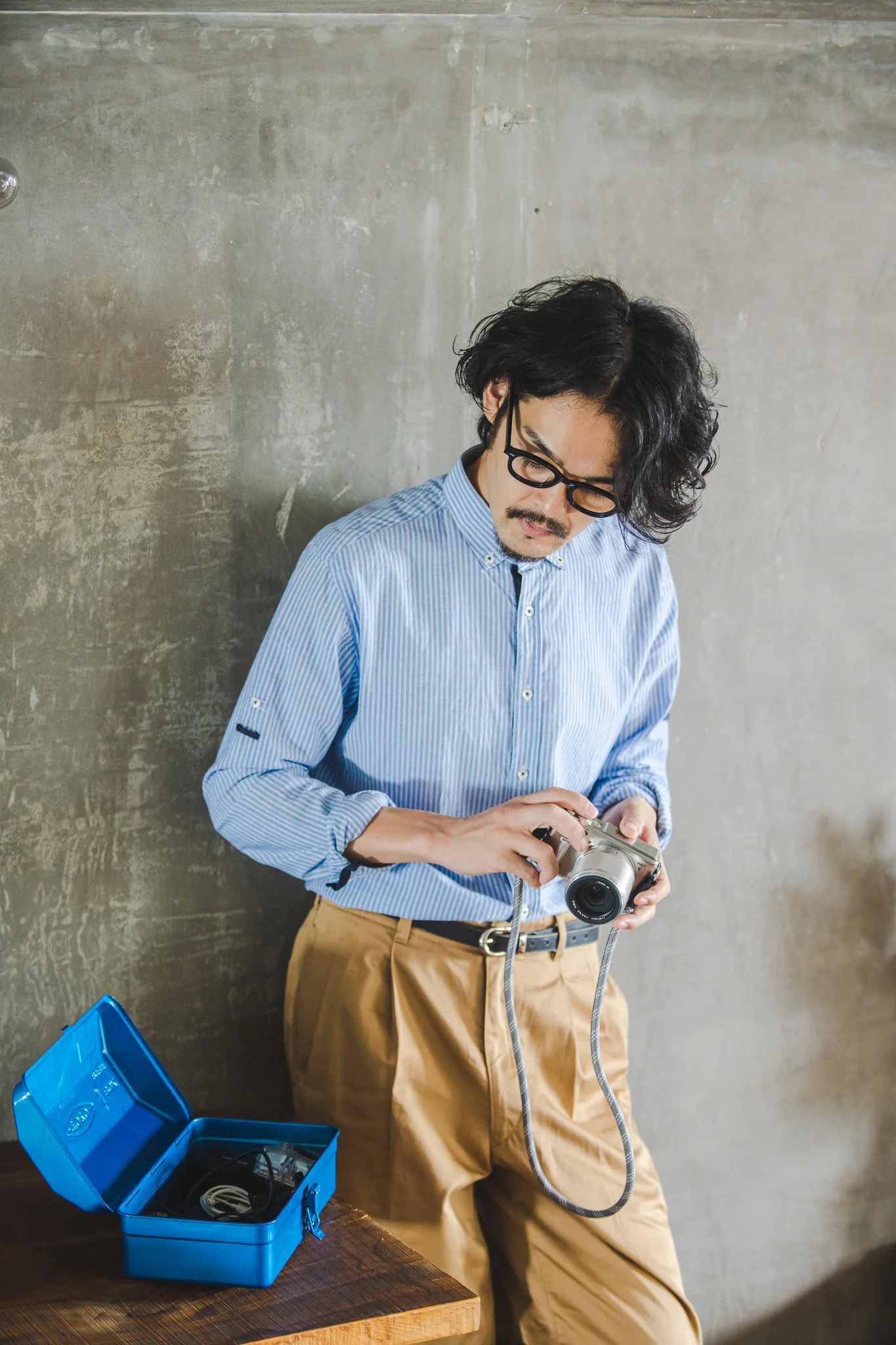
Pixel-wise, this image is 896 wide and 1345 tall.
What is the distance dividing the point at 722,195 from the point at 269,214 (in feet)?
2.61

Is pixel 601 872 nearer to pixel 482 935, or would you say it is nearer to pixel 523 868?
pixel 523 868

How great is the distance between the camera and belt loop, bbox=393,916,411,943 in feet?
4.90

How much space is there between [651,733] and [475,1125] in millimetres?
663

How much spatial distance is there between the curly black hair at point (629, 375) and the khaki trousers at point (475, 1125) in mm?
671

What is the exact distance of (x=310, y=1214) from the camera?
3.96 ft

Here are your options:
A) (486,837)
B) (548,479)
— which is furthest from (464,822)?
(548,479)

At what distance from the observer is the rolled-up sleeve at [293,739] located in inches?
54.8

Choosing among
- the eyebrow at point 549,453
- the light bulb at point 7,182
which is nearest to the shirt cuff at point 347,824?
the eyebrow at point 549,453

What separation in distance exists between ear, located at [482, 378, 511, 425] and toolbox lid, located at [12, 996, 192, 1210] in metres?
0.93

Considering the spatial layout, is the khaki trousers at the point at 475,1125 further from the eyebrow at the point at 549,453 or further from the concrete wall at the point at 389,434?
the eyebrow at the point at 549,453

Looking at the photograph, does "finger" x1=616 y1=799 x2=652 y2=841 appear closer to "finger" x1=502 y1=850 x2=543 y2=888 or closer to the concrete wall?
"finger" x1=502 y1=850 x2=543 y2=888

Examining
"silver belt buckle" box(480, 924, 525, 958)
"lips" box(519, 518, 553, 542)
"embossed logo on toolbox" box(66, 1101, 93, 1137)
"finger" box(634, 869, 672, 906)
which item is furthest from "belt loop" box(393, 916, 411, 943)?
"lips" box(519, 518, 553, 542)

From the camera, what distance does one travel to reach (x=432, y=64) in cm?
165

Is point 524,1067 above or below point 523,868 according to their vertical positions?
below
